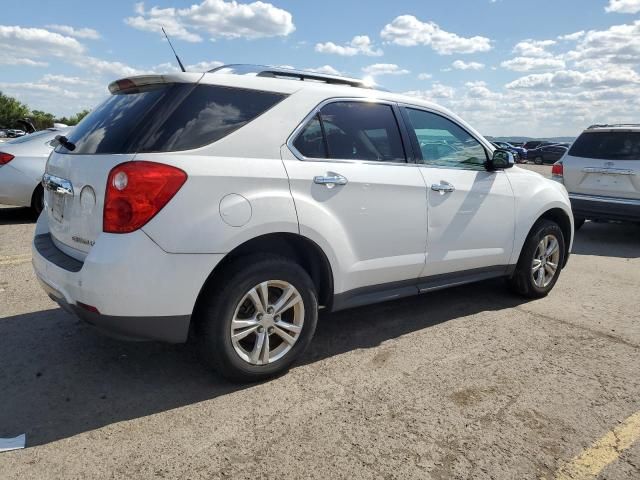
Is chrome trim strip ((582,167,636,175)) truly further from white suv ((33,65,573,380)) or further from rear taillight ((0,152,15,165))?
rear taillight ((0,152,15,165))

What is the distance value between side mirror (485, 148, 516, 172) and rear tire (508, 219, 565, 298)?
0.81 m

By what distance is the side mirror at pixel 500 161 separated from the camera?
4.49 meters

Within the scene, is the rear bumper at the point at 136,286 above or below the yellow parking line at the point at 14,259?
above

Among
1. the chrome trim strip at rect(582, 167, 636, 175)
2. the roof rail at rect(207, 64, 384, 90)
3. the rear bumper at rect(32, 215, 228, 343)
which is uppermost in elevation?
the roof rail at rect(207, 64, 384, 90)

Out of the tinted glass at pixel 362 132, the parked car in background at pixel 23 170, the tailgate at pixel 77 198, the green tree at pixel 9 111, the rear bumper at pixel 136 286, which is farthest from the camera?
the green tree at pixel 9 111

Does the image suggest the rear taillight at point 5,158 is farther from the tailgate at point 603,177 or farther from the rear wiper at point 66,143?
the tailgate at point 603,177

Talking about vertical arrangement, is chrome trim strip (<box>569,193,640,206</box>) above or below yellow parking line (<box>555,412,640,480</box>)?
above

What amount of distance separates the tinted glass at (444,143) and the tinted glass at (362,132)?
241 millimetres

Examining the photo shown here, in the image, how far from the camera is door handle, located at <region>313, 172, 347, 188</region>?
330cm

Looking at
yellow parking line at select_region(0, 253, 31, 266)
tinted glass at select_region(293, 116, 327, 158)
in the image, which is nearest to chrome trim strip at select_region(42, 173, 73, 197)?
tinted glass at select_region(293, 116, 327, 158)

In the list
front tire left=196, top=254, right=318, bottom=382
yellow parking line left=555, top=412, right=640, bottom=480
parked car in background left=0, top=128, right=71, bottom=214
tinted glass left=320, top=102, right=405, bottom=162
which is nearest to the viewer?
yellow parking line left=555, top=412, right=640, bottom=480

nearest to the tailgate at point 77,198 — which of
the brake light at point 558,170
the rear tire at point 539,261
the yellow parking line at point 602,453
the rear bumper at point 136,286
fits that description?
the rear bumper at point 136,286

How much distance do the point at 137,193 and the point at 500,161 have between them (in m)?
3.05

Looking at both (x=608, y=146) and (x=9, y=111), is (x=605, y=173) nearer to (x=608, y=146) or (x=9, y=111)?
(x=608, y=146)
